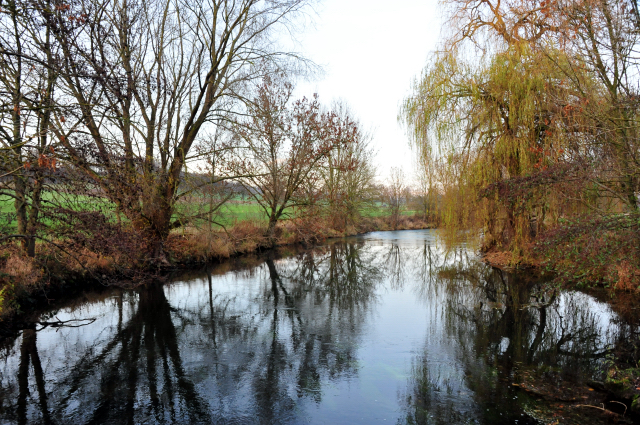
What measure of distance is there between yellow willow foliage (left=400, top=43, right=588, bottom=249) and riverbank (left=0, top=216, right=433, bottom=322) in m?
6.95

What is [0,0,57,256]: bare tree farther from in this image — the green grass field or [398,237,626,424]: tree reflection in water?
[398,237,626,424]: tree reflection in water

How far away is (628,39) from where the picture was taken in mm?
6391

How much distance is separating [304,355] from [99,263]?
811 cm

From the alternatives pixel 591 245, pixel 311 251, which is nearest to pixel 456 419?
pixel 591 245

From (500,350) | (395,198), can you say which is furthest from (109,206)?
(395,198)

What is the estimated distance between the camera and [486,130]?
13906mm

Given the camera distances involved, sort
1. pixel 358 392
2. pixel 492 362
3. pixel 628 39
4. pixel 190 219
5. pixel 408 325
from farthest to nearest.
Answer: pixel 190 219 < pixel 408 325 < pixel 492 362 < pixel 628 39 < pixel 358 392

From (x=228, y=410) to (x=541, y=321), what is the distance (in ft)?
22.8

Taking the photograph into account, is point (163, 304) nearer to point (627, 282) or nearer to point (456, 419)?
point (456, 419)

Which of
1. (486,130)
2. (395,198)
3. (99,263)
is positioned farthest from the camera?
(395,198)

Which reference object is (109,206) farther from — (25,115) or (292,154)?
(292,154)

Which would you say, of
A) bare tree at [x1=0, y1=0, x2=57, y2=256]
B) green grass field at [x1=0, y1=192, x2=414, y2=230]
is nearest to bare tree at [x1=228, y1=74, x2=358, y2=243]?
green grass field at [x1=0, y1=192, x2=414, y2=230]

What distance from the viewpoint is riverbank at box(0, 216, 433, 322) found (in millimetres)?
9258

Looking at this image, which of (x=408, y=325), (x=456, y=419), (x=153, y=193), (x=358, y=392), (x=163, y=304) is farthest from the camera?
(x=153, y=193)
